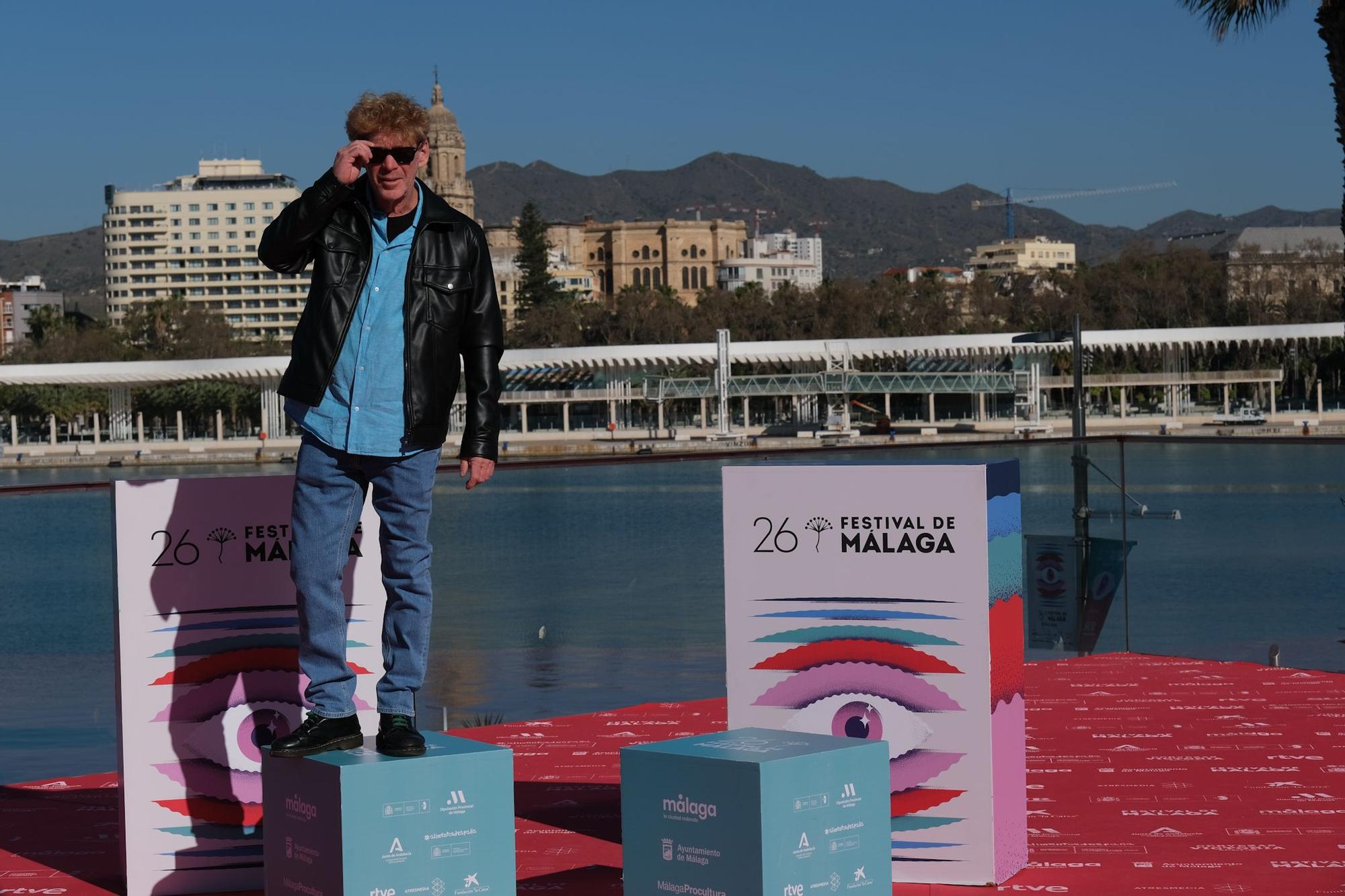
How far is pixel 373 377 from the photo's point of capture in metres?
3.22

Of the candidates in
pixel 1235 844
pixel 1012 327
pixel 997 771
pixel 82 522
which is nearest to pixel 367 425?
pixel 997 771

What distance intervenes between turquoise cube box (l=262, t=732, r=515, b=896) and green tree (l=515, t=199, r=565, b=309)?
→ 3980 inches

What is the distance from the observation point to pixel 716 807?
9.11 ft

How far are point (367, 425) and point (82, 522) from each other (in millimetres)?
7083

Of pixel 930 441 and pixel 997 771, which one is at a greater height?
pixel 930 441

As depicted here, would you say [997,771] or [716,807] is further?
[997,771]

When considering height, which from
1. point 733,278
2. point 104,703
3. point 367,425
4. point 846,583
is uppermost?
point 733,278

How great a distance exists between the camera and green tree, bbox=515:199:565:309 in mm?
105500

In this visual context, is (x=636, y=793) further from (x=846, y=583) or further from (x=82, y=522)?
(x=82, y=522)

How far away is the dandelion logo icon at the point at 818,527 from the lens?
11.4 feet

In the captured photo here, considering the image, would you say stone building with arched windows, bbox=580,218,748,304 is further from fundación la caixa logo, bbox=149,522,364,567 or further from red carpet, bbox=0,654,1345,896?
fundación la caixa logo, bbox=149,522,364,567

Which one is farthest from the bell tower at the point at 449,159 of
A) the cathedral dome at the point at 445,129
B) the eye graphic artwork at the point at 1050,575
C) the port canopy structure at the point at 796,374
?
the eye graphic artwork at the point at 1050,575

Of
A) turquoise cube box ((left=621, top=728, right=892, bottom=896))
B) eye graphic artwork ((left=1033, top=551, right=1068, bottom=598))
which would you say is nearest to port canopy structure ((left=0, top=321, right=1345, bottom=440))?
eye graphic artwork ((left=1033, top=551, right=1068, bottom=598))

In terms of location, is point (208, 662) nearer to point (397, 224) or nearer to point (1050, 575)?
point (397, 224)
